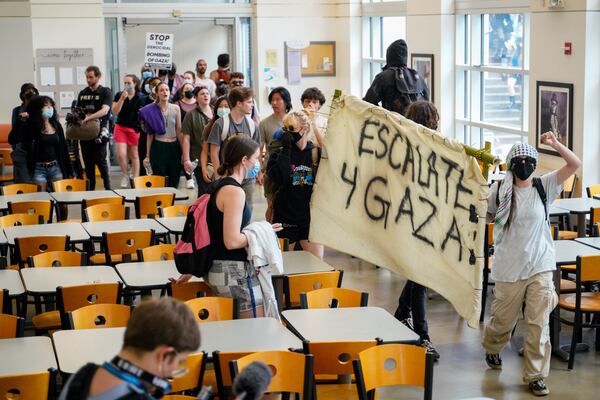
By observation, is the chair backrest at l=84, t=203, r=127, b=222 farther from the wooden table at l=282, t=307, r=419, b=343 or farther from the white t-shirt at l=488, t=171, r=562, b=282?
the white t-shirt at l=488, t=171, r=562, b=282

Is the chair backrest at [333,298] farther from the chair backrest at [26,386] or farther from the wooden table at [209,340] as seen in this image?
the chair backrest at [26,386]

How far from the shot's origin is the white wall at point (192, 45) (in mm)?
19844

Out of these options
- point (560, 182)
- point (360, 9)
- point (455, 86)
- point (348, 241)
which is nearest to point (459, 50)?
point (455, 86)

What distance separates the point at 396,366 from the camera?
518 centimetres

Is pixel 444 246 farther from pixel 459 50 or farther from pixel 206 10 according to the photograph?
pixel 206 10

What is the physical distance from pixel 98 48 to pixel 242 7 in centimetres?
312

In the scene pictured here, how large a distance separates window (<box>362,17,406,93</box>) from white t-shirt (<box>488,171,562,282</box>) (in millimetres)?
10849

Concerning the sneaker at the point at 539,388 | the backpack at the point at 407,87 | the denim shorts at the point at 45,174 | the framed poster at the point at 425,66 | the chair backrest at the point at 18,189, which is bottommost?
the sneaker at the point at 539,388

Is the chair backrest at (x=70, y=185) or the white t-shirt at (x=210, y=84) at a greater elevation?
the white t-shirt at (x=210, y=84)

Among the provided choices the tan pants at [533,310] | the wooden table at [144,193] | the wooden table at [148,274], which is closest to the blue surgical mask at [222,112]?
the wooden table at [144,193]

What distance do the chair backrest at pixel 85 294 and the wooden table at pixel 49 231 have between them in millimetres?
1872

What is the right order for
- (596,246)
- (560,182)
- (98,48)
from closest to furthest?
(560,182), (596,246), (98,48)

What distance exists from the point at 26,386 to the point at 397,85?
19.0 feet

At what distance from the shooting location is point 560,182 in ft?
21.8
